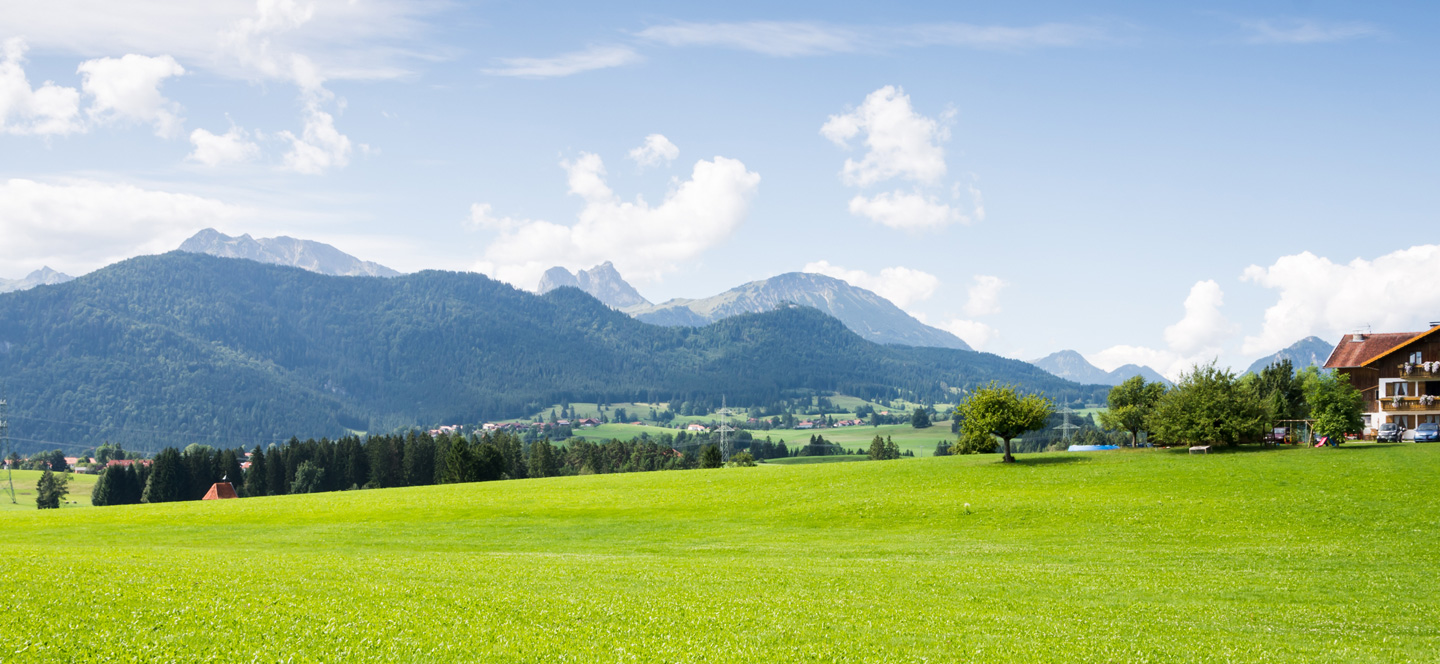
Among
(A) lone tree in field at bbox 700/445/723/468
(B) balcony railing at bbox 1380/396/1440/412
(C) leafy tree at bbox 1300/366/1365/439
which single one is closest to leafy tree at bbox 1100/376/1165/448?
(C) leafy tree at bbox 1300/366/1365/439

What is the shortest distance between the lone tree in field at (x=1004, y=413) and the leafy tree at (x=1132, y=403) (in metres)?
18.2

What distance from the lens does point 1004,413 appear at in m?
64.8

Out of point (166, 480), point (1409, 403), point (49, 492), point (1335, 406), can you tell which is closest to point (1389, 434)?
point (1335, 406)

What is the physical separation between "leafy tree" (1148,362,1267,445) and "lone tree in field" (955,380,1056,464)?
35.3 feet

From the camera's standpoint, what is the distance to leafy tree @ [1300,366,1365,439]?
2699 inches

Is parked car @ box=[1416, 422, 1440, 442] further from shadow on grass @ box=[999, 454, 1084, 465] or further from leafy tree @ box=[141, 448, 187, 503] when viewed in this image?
leafy tree @ box=[141, 448, 187, 503]

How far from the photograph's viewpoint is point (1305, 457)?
5772cm

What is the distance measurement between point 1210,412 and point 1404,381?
113 feet

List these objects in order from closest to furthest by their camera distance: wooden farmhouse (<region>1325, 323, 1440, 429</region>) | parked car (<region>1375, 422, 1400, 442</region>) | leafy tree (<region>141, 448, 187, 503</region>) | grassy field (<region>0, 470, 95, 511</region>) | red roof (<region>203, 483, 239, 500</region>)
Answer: parked car (<region>1375, 422, 1400, 442</region>) < wooden farmhouse (<region>1325, 323, 1440, 429</region>) < red roof (<region>203, 483, 239, 500</region>) < leafy tree (<region>141, 448, 187, 503</region>) < grassy field (<region>0, 470, 95, 511</region>)

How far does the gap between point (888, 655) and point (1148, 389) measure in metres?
75.3

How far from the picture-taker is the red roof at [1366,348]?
300 ft

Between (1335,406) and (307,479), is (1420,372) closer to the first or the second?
(1335,406)

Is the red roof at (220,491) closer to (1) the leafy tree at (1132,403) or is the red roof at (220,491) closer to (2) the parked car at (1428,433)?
(1) the leafy tree at (1132,403)

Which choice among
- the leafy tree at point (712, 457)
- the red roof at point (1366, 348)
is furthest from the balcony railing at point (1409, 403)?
the leafy tree at point (712, 457)
